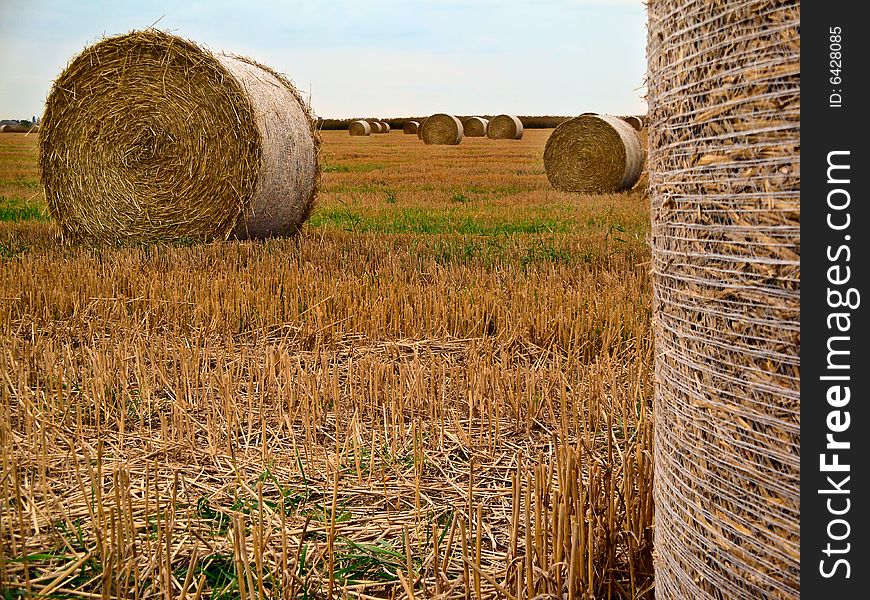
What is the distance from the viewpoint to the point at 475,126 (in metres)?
36.1

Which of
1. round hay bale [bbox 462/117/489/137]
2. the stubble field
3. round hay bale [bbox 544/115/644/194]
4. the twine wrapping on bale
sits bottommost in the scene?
the stubble field

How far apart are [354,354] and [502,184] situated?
11994mm

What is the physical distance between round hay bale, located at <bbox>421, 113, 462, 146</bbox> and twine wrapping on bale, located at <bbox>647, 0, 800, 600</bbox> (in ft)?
97.1

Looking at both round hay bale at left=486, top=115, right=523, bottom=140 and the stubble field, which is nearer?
the stubble field

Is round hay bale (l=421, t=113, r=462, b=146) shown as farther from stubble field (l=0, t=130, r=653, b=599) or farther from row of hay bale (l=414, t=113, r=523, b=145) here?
stubble field (l=0, t=130, r=653, b=599)

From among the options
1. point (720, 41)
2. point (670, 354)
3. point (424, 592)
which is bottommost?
point (424, 592)

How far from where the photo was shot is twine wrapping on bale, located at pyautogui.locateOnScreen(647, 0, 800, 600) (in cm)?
165

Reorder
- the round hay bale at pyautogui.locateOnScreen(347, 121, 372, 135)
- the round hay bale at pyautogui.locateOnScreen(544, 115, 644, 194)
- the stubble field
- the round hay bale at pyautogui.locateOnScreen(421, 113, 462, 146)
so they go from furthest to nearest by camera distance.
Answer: the round hay bale at pyautogui.locateOnScreen(347, 121, 372, 135) < the round hay bale at pyautogui.locateOnScreen(421, 113, 462, 146) < the round hay bale at pyautogui.locateOnScreen(544, 115, 644, 194) < the stubble field

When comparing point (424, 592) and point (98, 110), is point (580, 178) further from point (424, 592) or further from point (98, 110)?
point (424, 592)

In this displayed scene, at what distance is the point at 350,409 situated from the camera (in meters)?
4.12

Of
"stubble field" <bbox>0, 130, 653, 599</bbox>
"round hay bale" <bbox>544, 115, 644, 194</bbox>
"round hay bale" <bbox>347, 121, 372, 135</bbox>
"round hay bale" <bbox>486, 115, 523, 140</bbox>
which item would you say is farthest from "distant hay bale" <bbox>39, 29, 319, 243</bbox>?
"round hay bale" <bbox>347, 121, 372, 135</bbox>

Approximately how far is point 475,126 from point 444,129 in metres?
4.94

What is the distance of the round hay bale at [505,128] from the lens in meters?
35.2
